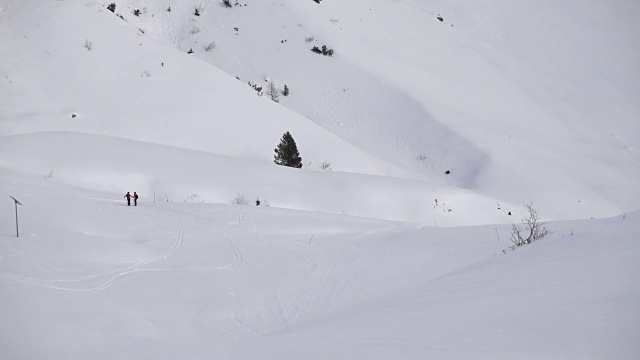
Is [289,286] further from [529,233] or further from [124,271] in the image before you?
[529,233]

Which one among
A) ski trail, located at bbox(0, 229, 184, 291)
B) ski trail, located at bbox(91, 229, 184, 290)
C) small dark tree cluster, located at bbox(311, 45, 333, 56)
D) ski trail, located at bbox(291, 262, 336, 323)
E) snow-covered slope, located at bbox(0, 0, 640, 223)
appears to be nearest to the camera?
ski trail, located at bbox(0, 229, 184, 291)

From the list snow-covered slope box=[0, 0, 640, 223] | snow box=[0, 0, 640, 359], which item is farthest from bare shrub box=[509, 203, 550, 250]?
snow-covered slope box=[0, 0, 640, 223]

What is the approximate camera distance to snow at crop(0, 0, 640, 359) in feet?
13.4

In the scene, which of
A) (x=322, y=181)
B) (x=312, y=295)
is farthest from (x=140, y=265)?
(x=322, y=181)

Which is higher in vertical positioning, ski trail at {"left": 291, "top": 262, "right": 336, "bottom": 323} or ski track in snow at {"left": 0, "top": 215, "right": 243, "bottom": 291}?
ski track in snow at {"left": 0, "top": 215, "right": 243, "bottom": 291}

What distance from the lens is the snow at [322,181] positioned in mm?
4074

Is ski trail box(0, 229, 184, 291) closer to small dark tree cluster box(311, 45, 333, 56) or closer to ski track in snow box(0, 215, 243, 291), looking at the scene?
ski track in snow box(0, 215, 243, 291)

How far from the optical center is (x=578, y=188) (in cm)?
1956

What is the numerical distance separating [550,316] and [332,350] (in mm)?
1614

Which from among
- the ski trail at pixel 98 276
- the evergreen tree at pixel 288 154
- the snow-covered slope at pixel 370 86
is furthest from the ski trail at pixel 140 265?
the evergreen tree at pixel 288 154

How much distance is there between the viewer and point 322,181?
48.9 feet

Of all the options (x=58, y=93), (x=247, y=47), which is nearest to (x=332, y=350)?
(x=58, y=93)

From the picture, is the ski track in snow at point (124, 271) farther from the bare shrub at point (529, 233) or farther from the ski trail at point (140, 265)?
the bare shrub at point (529, 233)

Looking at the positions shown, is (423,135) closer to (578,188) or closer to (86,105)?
(578,188)
